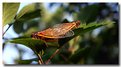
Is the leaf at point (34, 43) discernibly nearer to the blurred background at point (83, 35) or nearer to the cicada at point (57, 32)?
the cicada at point (57, 32)

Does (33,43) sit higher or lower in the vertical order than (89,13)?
lower

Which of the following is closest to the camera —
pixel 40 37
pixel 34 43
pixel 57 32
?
pixel 34 43

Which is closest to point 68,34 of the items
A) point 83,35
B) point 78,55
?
point 78,55

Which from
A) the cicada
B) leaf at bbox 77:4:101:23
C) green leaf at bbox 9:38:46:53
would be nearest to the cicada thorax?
the cicada

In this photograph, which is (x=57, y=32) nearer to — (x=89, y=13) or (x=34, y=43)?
(x=89, y=13)

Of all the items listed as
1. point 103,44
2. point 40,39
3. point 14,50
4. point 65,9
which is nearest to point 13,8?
point 40,39

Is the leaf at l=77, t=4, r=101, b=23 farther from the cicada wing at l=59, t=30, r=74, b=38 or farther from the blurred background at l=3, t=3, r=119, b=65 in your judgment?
the cicada wing at l=59, t=30, r=74, b=38

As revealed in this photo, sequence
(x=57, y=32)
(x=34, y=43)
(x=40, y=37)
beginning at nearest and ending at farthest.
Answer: (x=34, y=43) → (x=40, y=37) → (x=57, y=32)

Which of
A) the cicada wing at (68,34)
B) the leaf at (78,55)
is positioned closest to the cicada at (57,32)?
the cicada wing at (68,34)
